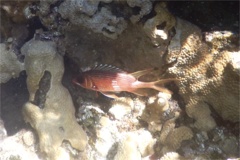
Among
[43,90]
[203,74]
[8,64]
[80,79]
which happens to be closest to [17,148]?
[43,90]

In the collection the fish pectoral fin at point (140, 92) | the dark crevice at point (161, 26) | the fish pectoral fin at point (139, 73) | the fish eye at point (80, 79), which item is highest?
the dark crevice at point (161, 26)

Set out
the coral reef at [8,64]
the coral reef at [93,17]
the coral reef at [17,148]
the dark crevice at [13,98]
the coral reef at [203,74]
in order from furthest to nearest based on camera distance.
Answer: the dark crevice at [13,98] < the coral reef at [8,64] < the coral reef at [17,148] < the coral reef at [93,17] < the coral reef at [203,74]

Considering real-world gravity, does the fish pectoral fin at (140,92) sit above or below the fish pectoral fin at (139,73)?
below

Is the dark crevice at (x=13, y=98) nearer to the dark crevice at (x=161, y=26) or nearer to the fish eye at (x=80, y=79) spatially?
the fish eye at (x=80, y=79)

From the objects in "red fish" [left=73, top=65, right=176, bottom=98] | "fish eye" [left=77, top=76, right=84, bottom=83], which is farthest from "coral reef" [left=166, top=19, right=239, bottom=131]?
"fish eye" [left=77, top=76, right=84, bottom=83]

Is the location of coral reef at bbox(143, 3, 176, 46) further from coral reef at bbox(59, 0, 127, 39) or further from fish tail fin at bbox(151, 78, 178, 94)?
fish tail fin at bbox(151, 78, 178, 94)

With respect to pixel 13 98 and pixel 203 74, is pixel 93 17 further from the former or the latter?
pixel 13 98

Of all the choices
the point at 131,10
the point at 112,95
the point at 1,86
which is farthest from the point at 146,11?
the point at 1,86

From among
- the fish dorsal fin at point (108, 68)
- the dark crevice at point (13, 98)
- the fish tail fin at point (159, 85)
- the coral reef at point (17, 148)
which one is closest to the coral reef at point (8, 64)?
the dark crevice at point (13, 98)
